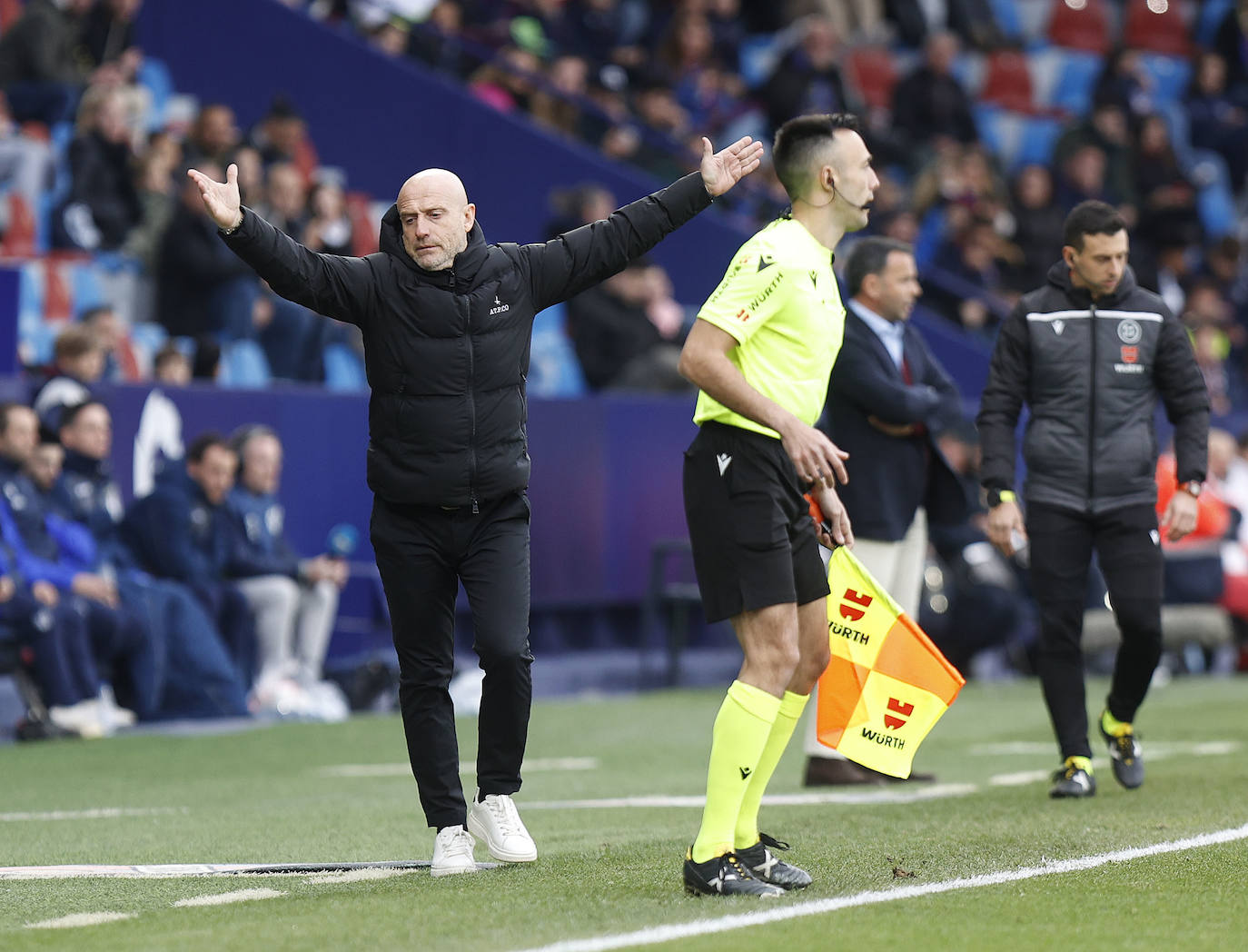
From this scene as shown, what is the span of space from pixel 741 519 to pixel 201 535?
23.5ft

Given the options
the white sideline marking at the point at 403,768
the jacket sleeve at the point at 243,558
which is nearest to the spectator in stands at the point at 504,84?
the jacket sleeve at the point at 243,558

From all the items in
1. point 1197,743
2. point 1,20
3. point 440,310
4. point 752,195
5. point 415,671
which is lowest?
point 1197,743

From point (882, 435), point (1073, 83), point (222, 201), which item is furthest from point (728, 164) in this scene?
point (1073, 83)

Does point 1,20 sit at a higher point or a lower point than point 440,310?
higher

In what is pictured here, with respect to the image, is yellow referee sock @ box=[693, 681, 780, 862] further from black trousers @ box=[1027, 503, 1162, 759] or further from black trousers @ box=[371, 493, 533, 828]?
black trousers @ box=[1027, 503, 1162, 759]

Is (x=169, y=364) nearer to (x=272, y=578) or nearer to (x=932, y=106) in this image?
(x=272, y=578)

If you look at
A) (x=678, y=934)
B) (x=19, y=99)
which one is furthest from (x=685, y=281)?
(x=678, y=934)

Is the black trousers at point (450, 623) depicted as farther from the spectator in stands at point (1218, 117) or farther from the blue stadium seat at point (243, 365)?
the spectator in stands at point (1218, 117)

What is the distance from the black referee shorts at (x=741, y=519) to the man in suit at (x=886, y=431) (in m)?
3.09

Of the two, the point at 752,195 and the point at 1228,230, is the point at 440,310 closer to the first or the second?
the point at 752,195

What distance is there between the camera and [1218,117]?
83.0ft

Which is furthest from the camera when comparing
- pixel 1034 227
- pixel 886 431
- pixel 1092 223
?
pixel 1034 227

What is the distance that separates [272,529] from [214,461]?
0.62 meters

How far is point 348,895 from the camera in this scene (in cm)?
571
